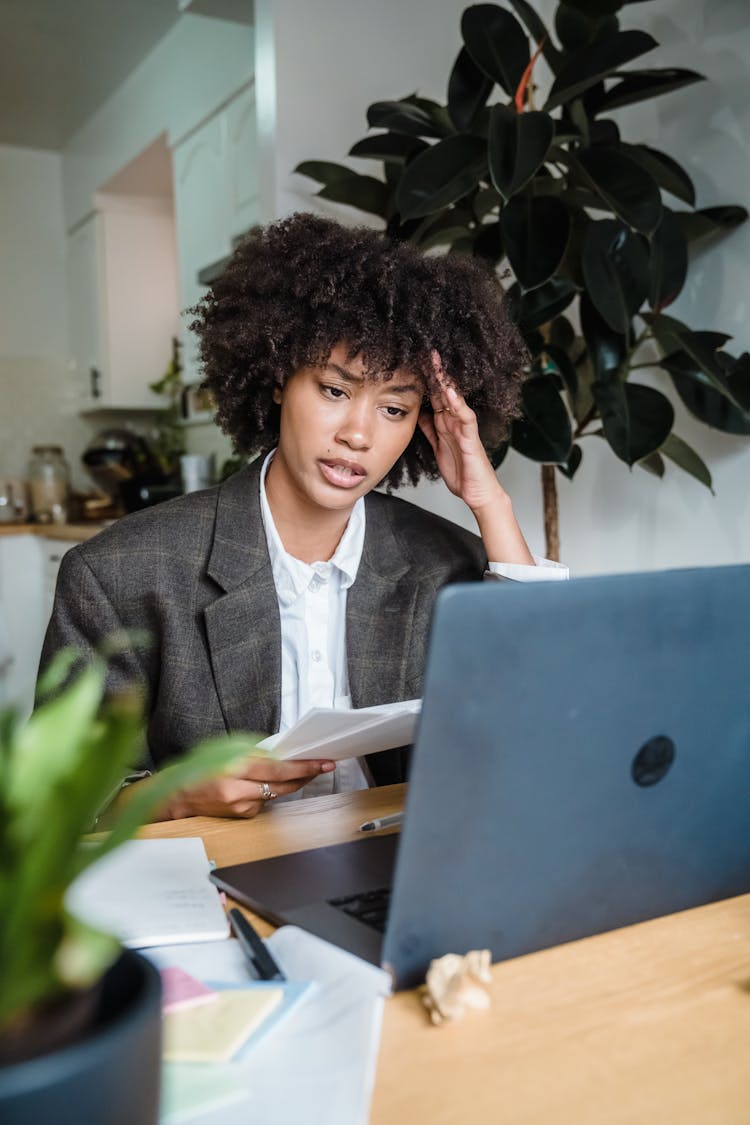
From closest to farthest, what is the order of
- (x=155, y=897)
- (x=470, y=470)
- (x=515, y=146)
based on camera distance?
(x=155, y=897) → (x=470, y=470) → (x=515, y=146)

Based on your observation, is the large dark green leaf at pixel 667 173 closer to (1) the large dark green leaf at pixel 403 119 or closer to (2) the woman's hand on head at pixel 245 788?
(1) the large dark green leaf at pixel 403 119

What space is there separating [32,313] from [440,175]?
3875mm

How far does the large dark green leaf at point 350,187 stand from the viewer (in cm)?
216

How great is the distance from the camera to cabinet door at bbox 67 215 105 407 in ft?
15.5

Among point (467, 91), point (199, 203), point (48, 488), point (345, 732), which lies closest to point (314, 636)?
point (345, 732)

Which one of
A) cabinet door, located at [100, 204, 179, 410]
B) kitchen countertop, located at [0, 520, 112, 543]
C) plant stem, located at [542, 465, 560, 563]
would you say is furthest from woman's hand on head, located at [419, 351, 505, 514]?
cabinet door, located at [100, 204, 179, 410]

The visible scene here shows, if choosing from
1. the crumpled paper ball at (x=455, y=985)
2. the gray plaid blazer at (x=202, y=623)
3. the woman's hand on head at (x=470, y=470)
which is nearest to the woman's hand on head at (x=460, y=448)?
the woman's hand on head at (x=470, y=470)

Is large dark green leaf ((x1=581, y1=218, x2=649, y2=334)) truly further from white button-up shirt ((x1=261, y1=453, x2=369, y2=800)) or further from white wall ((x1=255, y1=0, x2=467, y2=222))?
white wall ((x1=255, y1=0, x2=467, y2=222))

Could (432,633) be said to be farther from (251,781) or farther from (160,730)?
(160,730)

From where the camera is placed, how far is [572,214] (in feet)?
6.38

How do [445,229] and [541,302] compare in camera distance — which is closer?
[541,302]

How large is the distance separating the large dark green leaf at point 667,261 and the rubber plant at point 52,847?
1743 mm

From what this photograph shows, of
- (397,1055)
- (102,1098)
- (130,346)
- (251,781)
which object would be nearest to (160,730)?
(251,781)

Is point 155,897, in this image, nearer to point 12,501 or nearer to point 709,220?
point 709,220
